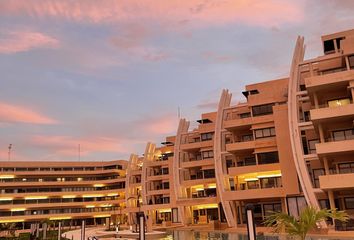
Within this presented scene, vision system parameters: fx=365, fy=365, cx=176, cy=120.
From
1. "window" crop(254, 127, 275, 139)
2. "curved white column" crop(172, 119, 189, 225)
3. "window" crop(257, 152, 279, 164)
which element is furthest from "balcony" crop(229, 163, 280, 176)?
"curved white column" crop(172, 119, 189, 225)

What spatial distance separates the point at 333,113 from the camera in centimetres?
3375

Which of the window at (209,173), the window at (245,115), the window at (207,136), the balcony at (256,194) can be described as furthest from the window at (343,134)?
the window at (207,136)

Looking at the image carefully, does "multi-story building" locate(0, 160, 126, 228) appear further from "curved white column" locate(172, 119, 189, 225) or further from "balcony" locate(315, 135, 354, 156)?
"balcony" locate(315, 135, 354, 156)

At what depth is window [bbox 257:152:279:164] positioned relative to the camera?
43906mm

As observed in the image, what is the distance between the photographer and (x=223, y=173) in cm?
4803

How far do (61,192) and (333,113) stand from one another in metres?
69.7

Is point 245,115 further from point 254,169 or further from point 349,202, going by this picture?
point 349,202

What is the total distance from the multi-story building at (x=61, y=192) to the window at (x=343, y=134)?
62.0 meters

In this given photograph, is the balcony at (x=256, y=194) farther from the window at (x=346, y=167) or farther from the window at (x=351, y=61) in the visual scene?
the window at (x=351, y=61)

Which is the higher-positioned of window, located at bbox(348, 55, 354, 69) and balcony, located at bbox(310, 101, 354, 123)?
window, located at bbox(348, 55, 354, 69)

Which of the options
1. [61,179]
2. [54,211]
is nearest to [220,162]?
[54,211]

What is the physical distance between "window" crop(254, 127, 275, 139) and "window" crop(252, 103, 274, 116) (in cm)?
217

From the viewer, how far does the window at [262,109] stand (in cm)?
4644

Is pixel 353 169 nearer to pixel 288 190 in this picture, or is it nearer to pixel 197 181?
pixel 288 190
